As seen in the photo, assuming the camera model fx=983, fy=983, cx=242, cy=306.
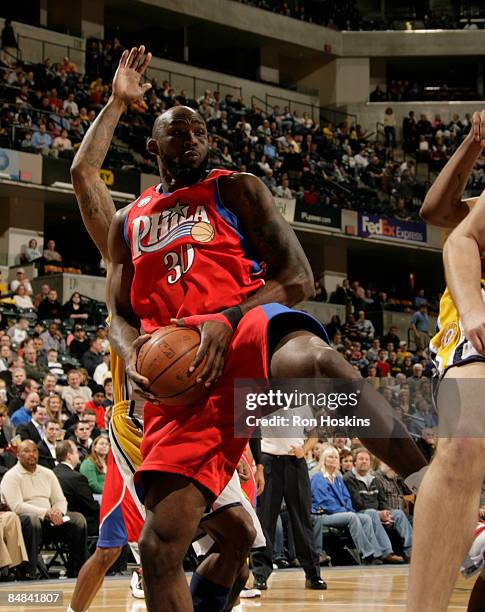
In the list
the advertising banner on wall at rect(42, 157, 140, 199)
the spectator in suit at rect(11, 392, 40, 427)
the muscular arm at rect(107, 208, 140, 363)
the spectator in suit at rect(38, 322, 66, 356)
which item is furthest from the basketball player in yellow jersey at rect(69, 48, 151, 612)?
the advertising banner on wall at rect(42, 157, 140, 199)

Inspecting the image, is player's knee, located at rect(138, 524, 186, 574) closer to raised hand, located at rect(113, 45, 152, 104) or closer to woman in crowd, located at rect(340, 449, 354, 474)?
raised hand, located at rect(113, 45, 152, 104)

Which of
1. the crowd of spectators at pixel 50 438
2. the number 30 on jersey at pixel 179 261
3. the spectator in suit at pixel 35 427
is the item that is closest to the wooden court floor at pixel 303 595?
the crowd of spectators at pixel 50 438

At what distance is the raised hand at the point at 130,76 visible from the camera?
404 centimetres

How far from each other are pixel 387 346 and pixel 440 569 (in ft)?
60.5

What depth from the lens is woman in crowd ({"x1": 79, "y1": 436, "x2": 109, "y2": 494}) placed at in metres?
9.24

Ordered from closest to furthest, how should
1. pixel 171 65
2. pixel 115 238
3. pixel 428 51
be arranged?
pixel 115 238, pixel 171 65, pixel 428 51

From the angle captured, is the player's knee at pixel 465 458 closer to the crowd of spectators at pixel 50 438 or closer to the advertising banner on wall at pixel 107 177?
the crowd of spectators at pixel 50 438

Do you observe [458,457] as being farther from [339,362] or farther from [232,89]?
[232,89]

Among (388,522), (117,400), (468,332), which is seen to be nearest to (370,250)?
(388,522)

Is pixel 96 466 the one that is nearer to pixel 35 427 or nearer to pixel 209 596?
pixel 35 427

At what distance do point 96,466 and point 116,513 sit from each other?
4.55 metres

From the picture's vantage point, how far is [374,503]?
33.6 feet

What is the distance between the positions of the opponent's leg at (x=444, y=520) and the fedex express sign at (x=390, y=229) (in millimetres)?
22571

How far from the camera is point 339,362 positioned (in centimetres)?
266
